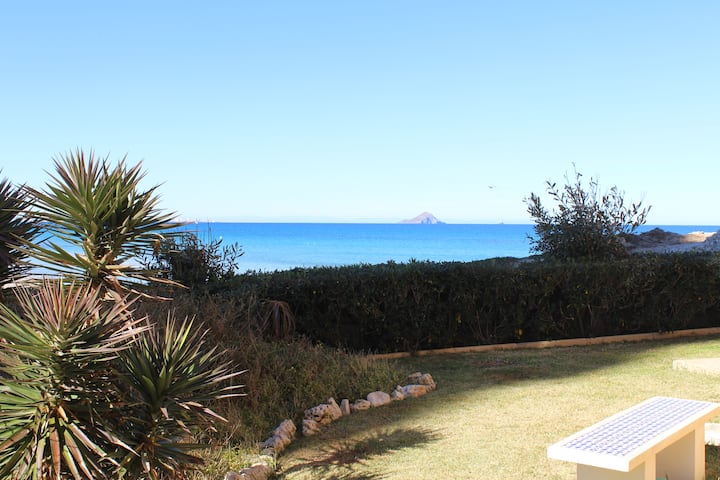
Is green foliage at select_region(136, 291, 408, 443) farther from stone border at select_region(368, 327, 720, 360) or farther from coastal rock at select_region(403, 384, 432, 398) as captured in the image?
stone border at select_region(368, 327, 720, 360)

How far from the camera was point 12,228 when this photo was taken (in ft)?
14.4

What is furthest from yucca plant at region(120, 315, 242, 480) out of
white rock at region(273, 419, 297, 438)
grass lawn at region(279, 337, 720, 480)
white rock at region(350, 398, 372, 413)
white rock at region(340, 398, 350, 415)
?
white rock at region(350, 398, 372, 413)

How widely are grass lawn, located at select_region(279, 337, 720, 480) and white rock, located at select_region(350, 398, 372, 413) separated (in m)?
0.10

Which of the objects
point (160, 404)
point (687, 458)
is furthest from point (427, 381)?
point (160, 404)

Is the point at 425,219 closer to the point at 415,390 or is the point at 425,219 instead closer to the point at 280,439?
the point at 415,390

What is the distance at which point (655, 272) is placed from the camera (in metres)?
9.07

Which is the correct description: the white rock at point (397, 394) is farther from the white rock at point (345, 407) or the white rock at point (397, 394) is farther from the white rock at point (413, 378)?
the white rock at point (345, 407)

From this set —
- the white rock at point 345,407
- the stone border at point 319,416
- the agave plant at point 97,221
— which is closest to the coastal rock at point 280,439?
the stone border at point 319,416

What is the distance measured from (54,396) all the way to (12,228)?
2132 mm

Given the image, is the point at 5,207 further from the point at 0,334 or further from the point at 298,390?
the point at 298,390

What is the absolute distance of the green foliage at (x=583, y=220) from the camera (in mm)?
12117

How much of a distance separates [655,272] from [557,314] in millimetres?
1627

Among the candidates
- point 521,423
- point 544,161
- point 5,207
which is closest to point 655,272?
point 521,423

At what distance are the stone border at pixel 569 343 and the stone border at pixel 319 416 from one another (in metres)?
1.69
